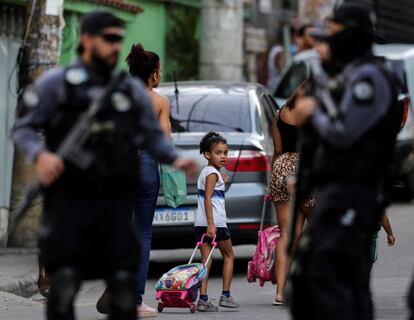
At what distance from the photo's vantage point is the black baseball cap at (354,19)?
7754 mm

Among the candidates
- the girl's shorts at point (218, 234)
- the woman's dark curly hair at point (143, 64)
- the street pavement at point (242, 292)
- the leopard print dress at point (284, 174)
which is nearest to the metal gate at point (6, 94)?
the street pavement at point (242, 292)

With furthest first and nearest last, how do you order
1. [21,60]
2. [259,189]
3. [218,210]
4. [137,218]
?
1. [21,60]
2. [259,189]
3. [218,210]
4. [137,218]

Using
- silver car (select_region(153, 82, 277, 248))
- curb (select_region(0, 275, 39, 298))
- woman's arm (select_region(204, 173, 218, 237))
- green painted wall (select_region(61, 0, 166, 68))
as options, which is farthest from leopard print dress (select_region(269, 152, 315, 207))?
green painted wall (select_region(61, 0, 166, 68))

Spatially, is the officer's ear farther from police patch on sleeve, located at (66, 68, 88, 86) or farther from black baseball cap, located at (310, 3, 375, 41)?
black baseball cap, located at (310, 3, 375, 41)

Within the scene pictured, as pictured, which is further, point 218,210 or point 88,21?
point 218,210

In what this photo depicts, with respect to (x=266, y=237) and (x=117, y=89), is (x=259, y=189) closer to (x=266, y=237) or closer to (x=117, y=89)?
(x=266, y=237)

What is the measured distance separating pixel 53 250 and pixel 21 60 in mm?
9440

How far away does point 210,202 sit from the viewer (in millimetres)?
12266

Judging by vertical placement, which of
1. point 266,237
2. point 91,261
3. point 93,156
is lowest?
point 266,237

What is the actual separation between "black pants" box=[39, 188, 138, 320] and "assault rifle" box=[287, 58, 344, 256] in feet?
2.93

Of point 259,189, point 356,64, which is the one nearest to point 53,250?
point 356,64

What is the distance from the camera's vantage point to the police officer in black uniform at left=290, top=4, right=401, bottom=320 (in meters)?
7.50

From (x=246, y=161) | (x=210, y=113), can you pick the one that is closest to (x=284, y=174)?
(x=246, y=161)

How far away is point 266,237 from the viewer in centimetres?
1265
